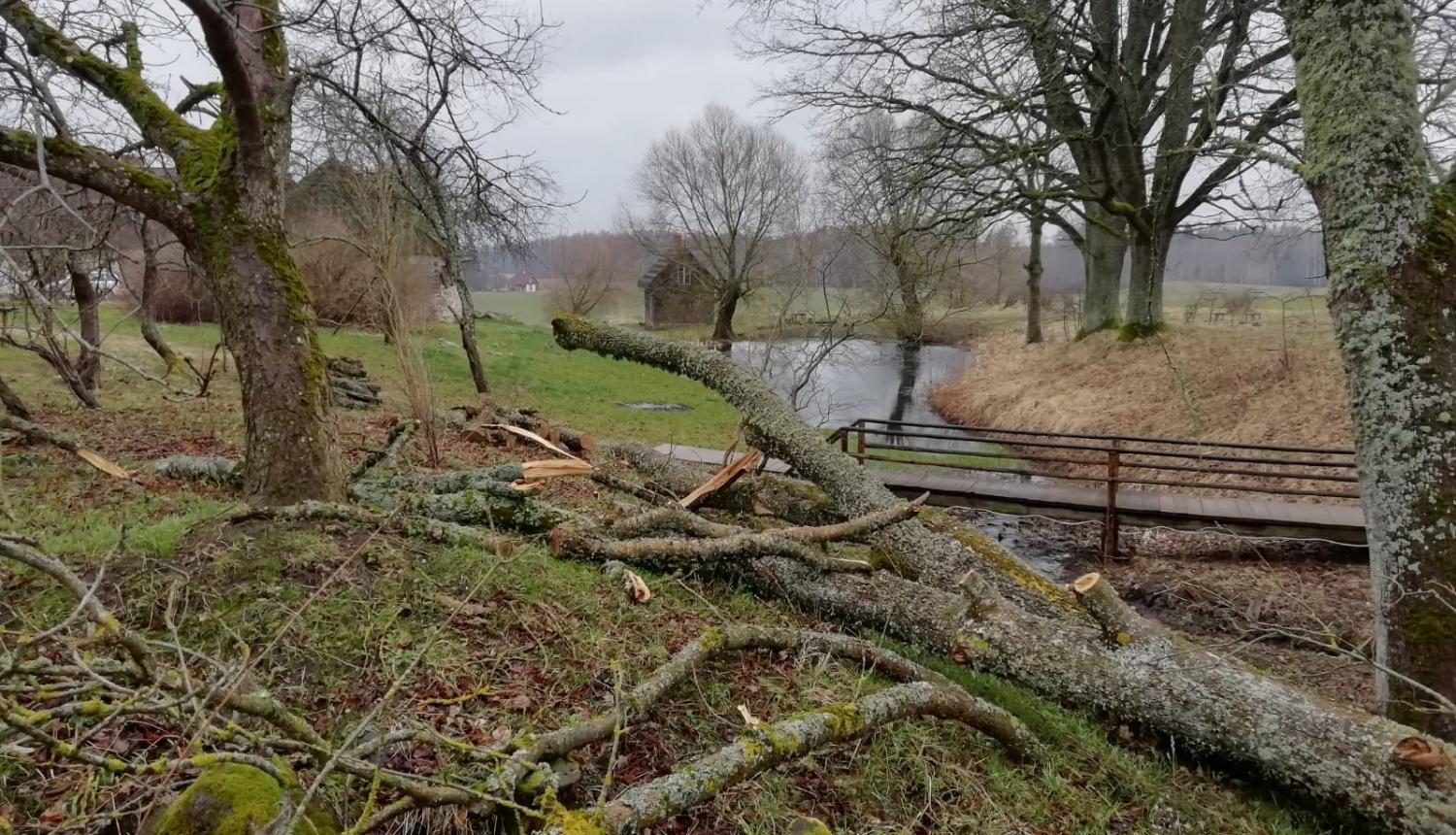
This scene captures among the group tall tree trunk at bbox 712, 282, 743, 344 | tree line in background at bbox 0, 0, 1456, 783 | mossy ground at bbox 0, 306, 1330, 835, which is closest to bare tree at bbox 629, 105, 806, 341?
tall tree trunk at bbox 712, 282, 743, 344

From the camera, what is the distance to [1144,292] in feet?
48.1

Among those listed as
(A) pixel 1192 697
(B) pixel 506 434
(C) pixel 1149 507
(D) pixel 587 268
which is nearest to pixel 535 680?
(A) pixel 1192 697

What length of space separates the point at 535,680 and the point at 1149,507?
7.02m

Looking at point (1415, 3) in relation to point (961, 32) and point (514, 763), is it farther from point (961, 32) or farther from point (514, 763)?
point (514, 763)

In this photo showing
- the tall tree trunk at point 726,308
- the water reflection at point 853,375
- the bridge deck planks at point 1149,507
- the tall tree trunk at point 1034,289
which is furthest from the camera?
the tall tree trunk at point 726,308

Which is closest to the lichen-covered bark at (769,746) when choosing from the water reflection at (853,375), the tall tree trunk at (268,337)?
the tall tree trunk at (268,337)

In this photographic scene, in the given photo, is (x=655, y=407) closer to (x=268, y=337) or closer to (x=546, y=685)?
(x=268, y=337)

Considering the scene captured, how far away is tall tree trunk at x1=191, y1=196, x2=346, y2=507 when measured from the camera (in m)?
3.89

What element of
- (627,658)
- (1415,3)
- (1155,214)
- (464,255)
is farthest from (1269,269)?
(627,658)

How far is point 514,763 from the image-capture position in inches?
72.1

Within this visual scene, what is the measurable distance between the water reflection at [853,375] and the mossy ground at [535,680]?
7388mm

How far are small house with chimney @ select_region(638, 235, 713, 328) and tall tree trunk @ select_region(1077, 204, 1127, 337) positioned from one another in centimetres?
1622

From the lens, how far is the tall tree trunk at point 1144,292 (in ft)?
46.5

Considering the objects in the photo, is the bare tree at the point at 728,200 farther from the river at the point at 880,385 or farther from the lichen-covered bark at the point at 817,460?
the lichen-covered bark at the point at 817,460
